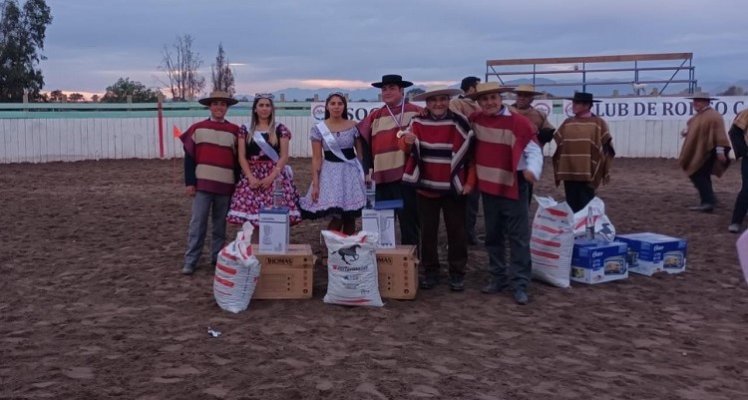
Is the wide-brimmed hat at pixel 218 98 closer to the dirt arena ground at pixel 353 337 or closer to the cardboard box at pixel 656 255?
the dirt arena ground at pixel 353 337

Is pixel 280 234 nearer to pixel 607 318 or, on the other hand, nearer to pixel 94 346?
pixel 94 346

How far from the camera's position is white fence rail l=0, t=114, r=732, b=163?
19719mm

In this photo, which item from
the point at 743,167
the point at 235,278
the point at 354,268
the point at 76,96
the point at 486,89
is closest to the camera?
the point at 235,278

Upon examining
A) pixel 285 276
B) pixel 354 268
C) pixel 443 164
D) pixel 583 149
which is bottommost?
pixel 285 276

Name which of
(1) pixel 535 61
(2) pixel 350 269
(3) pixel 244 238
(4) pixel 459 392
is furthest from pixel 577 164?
(1) pixel 535 61

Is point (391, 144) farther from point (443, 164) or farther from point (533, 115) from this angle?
point (533, 115)

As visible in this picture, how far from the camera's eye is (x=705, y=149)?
11109 millimetres

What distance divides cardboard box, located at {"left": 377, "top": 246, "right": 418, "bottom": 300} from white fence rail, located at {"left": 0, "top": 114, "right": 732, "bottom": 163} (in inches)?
543

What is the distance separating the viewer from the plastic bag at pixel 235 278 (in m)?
6.07

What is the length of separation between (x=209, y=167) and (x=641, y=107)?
→ 15159 millimetres

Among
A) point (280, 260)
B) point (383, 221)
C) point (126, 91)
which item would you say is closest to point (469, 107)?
point (383, 221)

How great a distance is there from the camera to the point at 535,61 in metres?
27.3

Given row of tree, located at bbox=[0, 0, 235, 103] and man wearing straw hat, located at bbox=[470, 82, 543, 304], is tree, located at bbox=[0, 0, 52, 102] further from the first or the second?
man wearing straw hat, located at bbox=[470, 82, 543, 304]

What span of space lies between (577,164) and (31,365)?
562 cm
